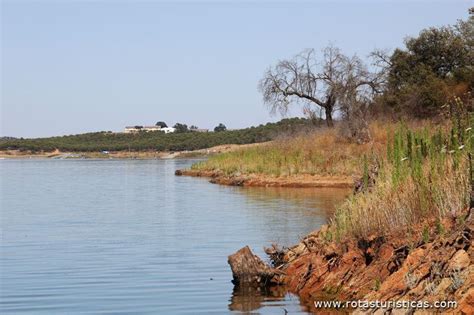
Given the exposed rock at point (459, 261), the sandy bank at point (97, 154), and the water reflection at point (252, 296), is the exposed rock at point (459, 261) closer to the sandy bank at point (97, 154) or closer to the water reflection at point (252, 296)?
the water reflection at point (252, 296)

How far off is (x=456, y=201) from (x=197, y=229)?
1281 centimetres

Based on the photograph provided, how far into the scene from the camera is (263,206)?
3075cm

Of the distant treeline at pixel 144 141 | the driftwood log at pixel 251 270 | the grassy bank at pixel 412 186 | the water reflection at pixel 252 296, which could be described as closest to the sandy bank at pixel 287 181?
the grassy bank at pixel 412 186

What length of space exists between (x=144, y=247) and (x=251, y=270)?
6251mm

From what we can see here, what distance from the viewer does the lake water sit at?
44.9 ft

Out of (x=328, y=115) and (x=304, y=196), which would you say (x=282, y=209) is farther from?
(x=328, y=115)

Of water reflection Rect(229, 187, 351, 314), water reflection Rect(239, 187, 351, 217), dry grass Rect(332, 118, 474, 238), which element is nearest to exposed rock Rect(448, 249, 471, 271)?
dry grass Rect(332, 118, 474, 238)

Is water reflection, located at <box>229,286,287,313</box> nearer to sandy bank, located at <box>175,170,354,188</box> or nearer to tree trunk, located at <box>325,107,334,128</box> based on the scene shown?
sandy bank, located at <box>175,170,354,188</box>

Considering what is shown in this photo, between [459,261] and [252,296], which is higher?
[459,261]

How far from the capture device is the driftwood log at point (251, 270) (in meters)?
14.5

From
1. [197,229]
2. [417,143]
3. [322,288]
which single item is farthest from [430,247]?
[197,229]

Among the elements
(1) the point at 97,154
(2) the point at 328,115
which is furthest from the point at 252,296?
(1) the point at 97,154

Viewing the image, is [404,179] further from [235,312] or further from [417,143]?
[235,312]

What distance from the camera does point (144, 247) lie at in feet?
66.4
